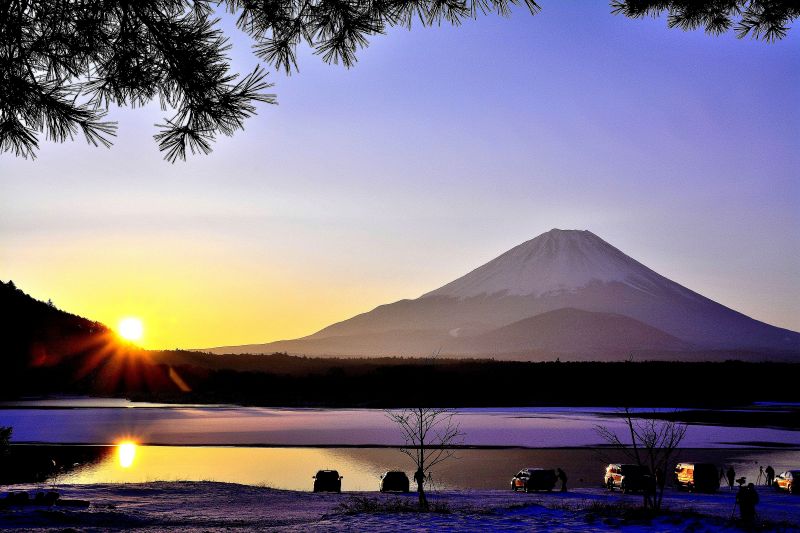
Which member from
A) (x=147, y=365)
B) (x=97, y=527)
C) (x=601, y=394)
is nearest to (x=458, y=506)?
(x=97, y=527)

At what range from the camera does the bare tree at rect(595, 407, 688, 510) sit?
24927mm

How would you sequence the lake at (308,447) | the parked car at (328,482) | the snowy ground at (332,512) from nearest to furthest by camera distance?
the snowy ground at (332,512) → the parked car at (328,482) → the lake at (308,447)

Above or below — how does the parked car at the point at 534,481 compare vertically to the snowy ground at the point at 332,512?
above

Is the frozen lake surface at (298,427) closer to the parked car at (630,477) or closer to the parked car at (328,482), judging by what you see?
the parked car at (630,477)

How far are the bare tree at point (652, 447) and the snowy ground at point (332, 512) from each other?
1183 mm

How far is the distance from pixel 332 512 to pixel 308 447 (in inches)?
1292

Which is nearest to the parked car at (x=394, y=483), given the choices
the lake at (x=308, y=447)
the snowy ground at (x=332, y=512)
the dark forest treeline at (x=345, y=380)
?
the snowy ground at (x=332, y=512)

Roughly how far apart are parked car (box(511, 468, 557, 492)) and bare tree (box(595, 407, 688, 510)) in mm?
3194

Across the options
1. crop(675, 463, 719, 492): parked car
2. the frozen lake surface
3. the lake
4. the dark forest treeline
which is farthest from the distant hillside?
crop(675, 463, 719, 492): parked car

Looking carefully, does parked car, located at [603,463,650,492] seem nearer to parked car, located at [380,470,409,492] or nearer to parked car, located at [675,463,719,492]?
parked car, located at [675,463,719,492]

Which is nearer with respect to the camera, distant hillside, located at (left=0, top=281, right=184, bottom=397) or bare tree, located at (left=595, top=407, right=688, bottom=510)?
bare tree, located at (left=595, top=407, right=688, bottom=510)

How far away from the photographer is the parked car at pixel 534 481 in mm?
34500

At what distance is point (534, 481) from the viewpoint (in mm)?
34688

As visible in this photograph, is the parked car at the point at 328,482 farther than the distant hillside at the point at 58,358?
No
